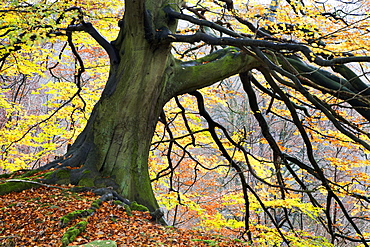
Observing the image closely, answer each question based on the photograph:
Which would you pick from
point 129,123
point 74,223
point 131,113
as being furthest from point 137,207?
point 131,113

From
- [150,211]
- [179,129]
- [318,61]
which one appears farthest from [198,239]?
[179,129]

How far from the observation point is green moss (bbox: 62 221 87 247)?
248 cm

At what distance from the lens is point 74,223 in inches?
118

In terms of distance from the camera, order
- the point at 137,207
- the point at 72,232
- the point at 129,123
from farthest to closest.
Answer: the point at 129,123
the point at 137,207
the point at 72,232

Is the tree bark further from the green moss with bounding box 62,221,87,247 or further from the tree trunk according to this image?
the green moss with bounding box 62,221,87,247

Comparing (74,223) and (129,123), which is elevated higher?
(129,123)

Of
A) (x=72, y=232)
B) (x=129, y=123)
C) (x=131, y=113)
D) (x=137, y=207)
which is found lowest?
(x=72, y=232)

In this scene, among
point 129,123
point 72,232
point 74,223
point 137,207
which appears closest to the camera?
point 72,232

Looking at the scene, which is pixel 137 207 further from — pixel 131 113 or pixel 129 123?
pixel 131 113

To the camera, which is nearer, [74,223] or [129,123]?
[74,223]

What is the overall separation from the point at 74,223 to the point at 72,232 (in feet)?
1.19

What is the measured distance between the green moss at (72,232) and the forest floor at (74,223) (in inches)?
1.6

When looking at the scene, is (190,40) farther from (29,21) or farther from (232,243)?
(232,243)

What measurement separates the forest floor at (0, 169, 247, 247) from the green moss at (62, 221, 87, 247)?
4 cm
